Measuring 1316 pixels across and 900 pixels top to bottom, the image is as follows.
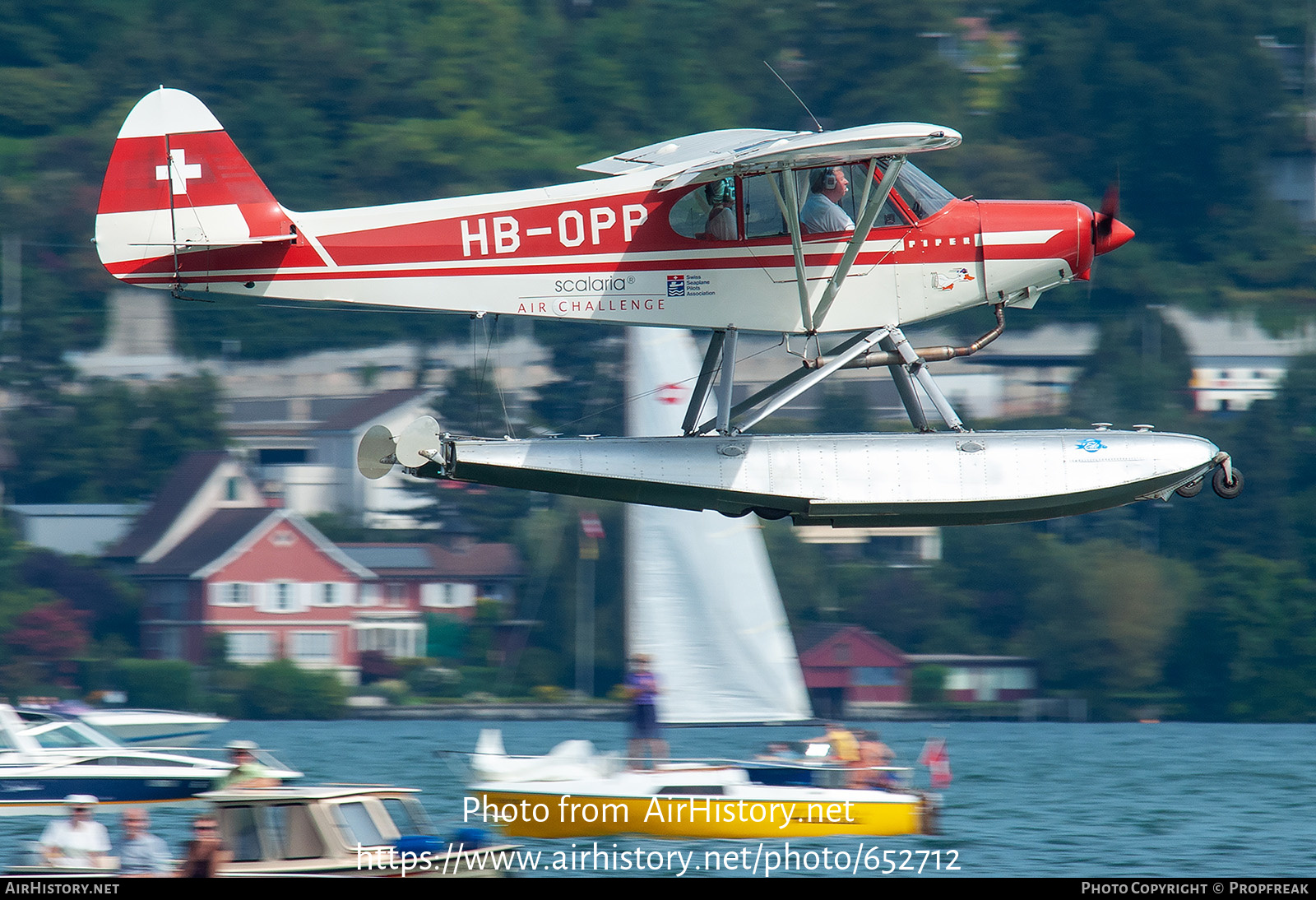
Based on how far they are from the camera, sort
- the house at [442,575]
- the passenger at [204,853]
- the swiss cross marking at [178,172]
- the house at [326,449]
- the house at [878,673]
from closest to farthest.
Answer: the passenger at [204,853] → the swiss cross marking at [178,172] → the house at [878,673] → the house at [442,575] → the house at [326,449]

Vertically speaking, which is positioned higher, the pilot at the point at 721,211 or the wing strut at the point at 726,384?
the pilot at the point at 721,211

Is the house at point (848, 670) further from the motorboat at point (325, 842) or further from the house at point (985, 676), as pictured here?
the motorboat at point (325, 842)

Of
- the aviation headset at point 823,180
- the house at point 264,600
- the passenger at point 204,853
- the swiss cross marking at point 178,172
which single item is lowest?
the house at point 264,600

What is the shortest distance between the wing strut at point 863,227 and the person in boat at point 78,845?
26.2 feet

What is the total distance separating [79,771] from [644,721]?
7.90 m

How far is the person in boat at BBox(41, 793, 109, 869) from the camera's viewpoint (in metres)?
16.0

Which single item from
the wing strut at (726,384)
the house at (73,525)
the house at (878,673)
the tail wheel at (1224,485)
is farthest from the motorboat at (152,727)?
the house at (73,525)

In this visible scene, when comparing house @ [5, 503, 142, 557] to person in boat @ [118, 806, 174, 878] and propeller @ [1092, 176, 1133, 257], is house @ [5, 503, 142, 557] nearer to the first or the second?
person in boat @ [118, 806, 174, 878]

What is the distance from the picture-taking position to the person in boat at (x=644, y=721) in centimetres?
2195

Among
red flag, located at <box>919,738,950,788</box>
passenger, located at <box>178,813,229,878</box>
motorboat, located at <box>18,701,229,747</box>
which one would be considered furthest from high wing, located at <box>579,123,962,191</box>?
motorboat, located at <box>18,701,229,747</box>

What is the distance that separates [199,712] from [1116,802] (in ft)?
124

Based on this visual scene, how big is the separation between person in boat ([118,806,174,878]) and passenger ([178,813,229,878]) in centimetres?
155

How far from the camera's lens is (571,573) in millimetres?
68062

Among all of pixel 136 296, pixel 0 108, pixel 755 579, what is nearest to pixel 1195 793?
pixel 755 579
